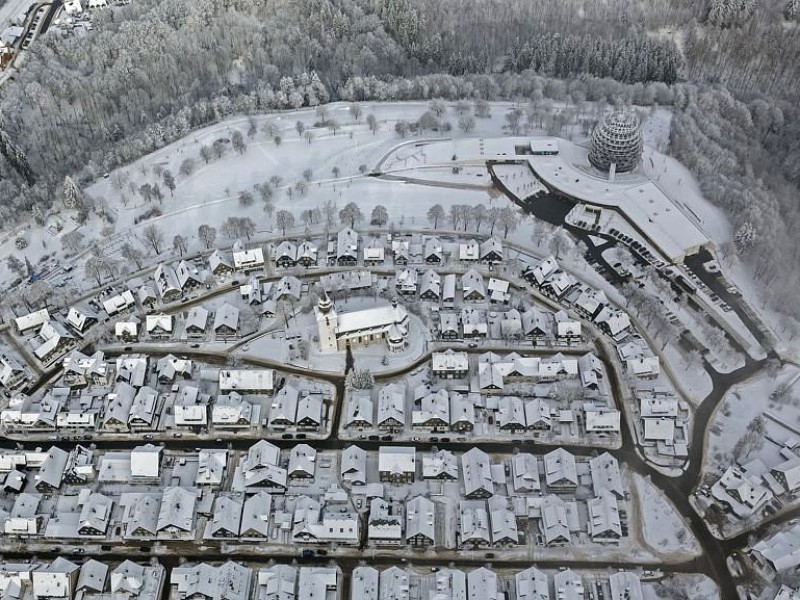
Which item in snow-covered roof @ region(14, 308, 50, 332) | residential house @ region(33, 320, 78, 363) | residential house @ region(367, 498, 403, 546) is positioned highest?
snow-covered roof @ region(14, 308, 50, 332)

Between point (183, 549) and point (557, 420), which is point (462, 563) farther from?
point (183, 549)

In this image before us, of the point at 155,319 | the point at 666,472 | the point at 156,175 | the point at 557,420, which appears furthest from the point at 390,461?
the point at 156,175

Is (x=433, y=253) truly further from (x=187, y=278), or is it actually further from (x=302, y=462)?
(x=302, y=462)

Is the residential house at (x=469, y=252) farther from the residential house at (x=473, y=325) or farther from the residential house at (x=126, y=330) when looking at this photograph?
the residential house at (x=126, y=330)

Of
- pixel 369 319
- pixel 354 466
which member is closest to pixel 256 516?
pixel 354 466

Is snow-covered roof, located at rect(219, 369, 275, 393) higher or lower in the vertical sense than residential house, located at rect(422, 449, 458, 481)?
higher

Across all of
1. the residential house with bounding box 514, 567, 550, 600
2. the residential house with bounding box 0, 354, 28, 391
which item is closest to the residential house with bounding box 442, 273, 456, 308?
the residential house with bounding box 514, 567, 550, 600

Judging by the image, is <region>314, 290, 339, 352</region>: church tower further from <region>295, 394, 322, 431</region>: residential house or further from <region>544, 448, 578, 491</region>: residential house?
<region>544, 448, 578, 491</region>: residential house
